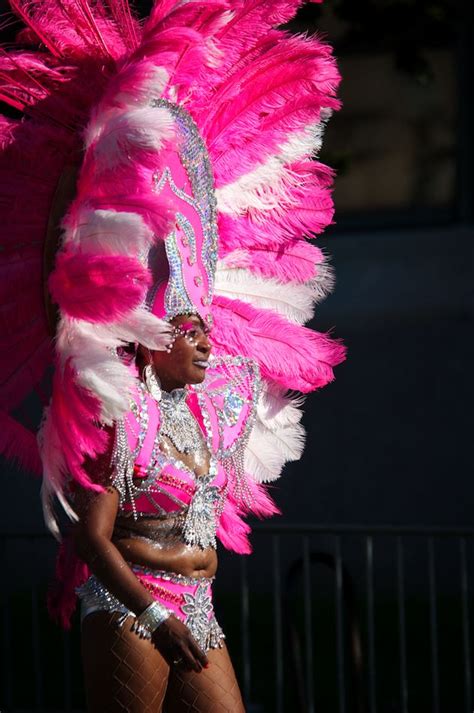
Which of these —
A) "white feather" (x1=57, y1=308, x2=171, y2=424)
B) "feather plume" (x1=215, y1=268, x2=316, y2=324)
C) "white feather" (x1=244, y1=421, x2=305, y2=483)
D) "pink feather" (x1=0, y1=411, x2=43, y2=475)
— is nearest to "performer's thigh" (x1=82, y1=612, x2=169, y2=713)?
"pink feather" (x1=0, y1=411, x2=43, y2=475)

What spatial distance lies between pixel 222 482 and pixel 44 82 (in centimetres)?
118

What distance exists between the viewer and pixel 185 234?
10.8 ft

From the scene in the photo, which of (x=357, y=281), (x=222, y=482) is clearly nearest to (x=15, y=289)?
(x=222, y=482)

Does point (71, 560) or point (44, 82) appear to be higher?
point (44, 82)

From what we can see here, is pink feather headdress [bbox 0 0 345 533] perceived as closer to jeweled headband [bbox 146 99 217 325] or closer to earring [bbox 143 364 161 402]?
jeweled headband [bbox 146 99 217 325]

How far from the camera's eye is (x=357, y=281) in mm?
7941

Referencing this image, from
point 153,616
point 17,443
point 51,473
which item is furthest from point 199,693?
point 17,443

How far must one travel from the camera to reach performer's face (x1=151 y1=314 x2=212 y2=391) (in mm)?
3252

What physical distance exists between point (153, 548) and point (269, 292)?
3.35ft

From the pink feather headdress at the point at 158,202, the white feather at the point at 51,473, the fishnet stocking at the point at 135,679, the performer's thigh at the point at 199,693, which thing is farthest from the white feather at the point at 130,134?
the performer's thigh at the point at 199,693

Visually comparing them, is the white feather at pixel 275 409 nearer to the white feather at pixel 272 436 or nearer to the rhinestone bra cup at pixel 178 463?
the white feather at pixel 272 436

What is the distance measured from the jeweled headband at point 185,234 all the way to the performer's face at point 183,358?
0.03m

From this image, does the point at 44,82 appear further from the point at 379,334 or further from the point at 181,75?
the point at 379,334

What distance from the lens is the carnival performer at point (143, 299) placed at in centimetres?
304
